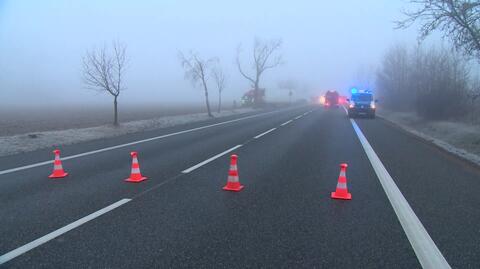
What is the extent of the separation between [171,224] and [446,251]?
3350mm

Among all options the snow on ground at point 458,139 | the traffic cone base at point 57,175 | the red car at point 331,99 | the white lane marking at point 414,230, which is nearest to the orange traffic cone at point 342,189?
the white lane marking at point 414,230

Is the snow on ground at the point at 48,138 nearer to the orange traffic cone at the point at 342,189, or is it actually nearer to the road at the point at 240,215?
the road at the point at 240,215

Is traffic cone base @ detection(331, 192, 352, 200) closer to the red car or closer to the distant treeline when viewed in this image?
the distant treeline

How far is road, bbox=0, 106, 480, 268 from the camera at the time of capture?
14.8ft

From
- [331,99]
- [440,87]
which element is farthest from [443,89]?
[331,99]

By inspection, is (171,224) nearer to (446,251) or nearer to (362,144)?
(446,251)

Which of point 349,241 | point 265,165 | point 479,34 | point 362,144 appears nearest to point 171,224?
point 349,241

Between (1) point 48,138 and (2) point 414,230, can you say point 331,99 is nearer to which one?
(1) point 48,138

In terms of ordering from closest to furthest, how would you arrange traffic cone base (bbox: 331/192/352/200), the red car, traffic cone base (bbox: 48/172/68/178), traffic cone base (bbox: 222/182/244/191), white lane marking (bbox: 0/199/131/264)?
white lane marking (bbox: 0/199/131/264) → traffic cone base (bbox: 331/192/352/200) → traffic cone base (bbox: 222/182/244/191) → traffic cone base (bbox: 48/172/68/178) → the red car

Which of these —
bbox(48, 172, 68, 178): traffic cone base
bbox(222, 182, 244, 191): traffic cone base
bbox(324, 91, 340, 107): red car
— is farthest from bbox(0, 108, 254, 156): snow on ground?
bbox(324, 91, 340, 107): red car

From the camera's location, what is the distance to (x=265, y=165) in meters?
10.6

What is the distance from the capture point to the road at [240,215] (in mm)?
4500

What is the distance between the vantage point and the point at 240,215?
19.9ft

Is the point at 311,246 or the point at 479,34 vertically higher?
the point at 479,34
